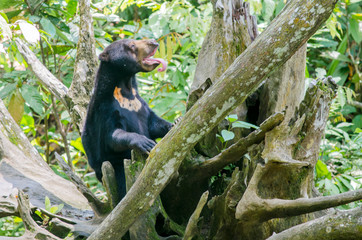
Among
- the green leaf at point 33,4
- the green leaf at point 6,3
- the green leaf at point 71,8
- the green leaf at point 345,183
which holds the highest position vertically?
the green leaf at point 6,3

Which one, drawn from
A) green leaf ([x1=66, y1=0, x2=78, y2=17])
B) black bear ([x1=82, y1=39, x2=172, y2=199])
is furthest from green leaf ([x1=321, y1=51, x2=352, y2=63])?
green leaf ([x1=66, y1=0, x2=78, y2=17])

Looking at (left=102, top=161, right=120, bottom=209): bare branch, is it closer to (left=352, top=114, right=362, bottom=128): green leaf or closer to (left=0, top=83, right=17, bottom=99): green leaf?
(left=0, top=83, right=17, bottom=99): green leaf

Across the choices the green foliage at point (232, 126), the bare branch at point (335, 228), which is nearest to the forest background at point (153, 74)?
the green foliage at point (232, 126)

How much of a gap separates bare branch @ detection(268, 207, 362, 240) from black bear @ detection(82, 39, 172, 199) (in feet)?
6.00

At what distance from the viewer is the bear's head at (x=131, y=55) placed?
3.90m

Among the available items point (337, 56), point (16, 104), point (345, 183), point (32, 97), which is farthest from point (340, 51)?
point (16, 104)

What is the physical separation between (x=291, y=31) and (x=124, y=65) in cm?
194

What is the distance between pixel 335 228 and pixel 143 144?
1615 mm

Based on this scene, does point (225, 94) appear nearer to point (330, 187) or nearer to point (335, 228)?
point (335, 228)

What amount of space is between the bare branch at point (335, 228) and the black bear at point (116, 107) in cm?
183

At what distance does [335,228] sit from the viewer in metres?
2.01

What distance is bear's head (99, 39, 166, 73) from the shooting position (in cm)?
390

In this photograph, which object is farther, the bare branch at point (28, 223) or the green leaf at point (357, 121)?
the green leaf at point (357, 121)

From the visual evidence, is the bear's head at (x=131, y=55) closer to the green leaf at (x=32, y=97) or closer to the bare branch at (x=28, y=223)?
the green leaf at (x=32, y=97)
